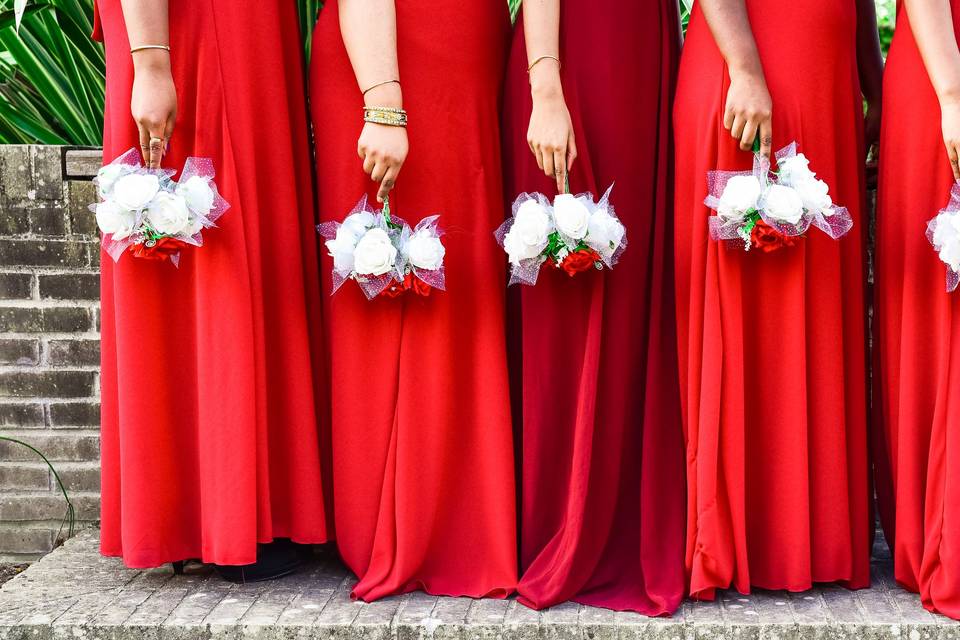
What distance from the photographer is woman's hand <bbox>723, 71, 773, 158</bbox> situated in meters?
2.72

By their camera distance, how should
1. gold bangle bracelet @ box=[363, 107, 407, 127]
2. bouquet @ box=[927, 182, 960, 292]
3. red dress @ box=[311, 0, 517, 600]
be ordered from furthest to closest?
red dress @ box=[311, 0, 517, 600], gold bangle bracelet @ box=[363, 107, 407, 127], bouquet @ box=[927, 182, 960, 292]

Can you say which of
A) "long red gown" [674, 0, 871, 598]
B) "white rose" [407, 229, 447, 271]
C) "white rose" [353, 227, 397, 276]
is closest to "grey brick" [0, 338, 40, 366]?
"white rose" [353, 227, 397, 276]

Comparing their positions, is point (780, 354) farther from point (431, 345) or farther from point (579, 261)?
point (431, 345)

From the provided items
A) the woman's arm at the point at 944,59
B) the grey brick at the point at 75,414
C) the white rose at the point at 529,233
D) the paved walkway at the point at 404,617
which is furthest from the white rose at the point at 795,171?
the grey brick at the point at 75,414

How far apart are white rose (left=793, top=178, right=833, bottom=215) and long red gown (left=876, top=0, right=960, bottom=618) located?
330 millimetres

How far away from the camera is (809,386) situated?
2848 mm

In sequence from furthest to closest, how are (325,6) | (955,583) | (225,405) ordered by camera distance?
(325,6), (225,405), (955,583)

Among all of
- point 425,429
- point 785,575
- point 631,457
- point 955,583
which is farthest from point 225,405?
point 955,583

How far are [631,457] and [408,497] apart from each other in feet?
2.19

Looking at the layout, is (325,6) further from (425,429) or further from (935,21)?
(935,21)

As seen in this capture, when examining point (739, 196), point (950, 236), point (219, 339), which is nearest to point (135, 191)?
point (219, 339)

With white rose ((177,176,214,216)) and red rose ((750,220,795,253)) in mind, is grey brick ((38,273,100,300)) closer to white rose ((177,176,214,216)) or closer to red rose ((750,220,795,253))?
white rose ((177,176,214,216))

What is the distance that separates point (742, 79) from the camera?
273 centimetres

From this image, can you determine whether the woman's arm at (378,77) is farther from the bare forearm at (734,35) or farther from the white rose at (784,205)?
the white rose at (784,205)
